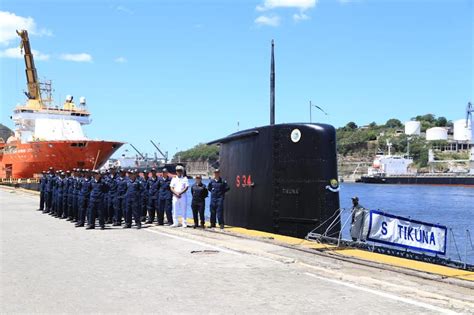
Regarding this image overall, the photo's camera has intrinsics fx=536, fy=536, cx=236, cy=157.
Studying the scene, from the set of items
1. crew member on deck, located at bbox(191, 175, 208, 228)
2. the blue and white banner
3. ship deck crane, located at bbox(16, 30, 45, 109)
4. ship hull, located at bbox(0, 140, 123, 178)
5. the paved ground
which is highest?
ship deck crane, located at bbox(16, 30, 45, 109)

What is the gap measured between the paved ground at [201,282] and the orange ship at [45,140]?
3084 cm

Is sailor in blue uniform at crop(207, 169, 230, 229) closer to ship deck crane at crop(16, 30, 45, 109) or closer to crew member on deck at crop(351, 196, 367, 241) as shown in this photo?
crew member on deck at crop(351, 196, 367, 241)

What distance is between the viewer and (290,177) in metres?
11.7

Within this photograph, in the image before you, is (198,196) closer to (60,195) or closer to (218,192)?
(218,192)

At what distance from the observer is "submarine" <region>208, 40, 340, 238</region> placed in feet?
37.2

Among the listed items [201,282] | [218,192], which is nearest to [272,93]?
[218,192]

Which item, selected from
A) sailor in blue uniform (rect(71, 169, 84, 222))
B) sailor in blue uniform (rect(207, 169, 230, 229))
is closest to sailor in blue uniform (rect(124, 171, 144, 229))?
sailor in blue uniform (rect(71, 169, 84, 222))

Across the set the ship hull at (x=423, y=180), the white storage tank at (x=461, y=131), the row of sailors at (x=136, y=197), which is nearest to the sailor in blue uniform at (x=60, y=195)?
the row of sailors at (x=136, y=197)

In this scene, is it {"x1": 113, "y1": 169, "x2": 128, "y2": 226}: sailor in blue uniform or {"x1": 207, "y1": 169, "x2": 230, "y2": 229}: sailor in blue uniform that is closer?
{"x1": 207, "y1": 169, "x2": 230, "y2": 229}: sailor in blue uniform

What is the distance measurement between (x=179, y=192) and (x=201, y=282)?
7635 millimetres

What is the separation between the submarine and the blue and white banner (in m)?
0.99

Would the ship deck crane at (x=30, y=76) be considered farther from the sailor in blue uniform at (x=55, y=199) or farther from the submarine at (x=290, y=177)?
the submarine at (x=290, y=177)

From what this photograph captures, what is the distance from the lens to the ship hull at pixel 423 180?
317 ft

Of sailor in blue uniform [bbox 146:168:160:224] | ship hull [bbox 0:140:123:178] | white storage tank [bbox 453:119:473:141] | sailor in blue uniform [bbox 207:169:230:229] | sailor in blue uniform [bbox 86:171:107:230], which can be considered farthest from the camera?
white storage tank [bbox 453:119:473:141]
